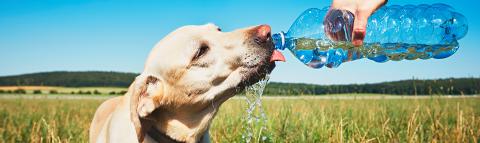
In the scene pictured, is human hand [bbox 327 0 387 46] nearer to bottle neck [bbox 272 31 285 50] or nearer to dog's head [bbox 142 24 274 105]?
dog's head [bbox 142 24 274 105]

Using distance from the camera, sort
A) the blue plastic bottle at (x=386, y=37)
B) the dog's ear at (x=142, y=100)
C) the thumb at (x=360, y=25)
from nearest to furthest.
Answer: the thumb at (x=360, y=25) → the dog's ear at (x=142, y=100) → the blue plastic bottle at (x=386, y=37)

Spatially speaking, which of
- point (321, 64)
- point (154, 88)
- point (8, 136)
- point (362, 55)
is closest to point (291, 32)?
point (321, 64)

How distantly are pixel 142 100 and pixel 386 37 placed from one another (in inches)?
104

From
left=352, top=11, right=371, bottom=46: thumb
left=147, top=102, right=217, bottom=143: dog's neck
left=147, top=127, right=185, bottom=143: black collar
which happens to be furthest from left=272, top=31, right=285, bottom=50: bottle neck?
left=147, top=127, right=185, bottom=143: black collar

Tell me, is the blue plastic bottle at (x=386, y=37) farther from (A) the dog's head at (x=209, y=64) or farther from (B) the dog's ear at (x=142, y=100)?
(B) the dog's ear at (x=142, y=100)

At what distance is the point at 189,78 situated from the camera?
3609 millimetres

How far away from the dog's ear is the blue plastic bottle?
1105 mm

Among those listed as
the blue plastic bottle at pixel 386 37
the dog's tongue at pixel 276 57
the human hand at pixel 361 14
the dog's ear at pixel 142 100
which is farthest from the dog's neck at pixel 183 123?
the human hand at pixel 361 14

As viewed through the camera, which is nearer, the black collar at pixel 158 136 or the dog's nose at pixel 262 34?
the dog's nose at pixel 262 34

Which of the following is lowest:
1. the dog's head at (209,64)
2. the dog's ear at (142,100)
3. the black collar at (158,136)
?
the black collar at (158,136)

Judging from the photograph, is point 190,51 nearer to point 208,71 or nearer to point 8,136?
point 208,71

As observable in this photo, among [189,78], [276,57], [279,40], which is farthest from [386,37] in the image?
[189,78]

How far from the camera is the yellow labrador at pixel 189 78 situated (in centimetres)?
351

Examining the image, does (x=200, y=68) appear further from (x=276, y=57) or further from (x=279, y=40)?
(x=279, y=40)
